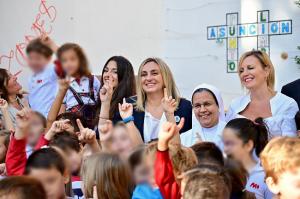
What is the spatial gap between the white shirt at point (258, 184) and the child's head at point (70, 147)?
512mm

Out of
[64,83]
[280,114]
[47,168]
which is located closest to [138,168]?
[47,168]

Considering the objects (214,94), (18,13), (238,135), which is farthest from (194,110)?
(18,13)

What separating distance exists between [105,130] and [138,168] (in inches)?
5.7

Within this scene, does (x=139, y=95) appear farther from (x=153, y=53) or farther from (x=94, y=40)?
(x=153, y=53)

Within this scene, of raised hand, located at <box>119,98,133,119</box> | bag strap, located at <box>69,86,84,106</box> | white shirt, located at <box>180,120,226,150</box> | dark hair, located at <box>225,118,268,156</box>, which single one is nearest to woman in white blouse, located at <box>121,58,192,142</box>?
white shirt, located at <box>180,120,226,150</box>

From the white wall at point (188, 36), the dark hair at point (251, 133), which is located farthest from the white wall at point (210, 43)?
the dark hair at point (251, 133)

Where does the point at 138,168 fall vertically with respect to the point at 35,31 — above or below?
below

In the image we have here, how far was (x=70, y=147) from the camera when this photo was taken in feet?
5.49

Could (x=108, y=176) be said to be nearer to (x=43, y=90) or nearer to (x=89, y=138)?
(x=89, y=138)

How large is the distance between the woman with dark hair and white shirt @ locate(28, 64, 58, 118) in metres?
0.07

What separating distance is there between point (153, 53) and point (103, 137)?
1922mm

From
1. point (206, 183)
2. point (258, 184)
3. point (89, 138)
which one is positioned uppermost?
point (89, 138)

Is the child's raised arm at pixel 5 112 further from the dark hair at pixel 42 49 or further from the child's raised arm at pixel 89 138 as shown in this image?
the dark hair at pixel 42 49

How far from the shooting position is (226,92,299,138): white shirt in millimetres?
2232
